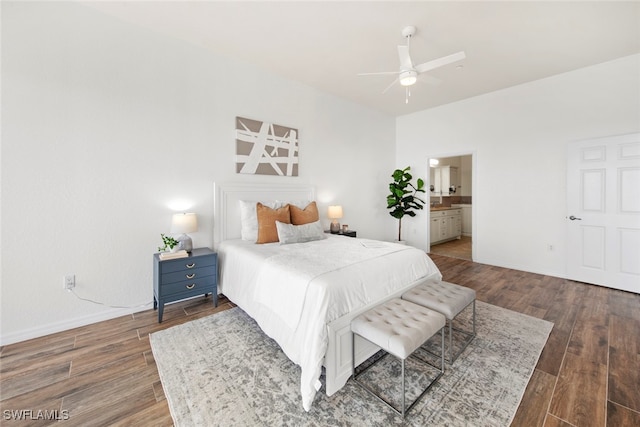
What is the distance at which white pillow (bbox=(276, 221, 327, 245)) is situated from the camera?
2.91 m

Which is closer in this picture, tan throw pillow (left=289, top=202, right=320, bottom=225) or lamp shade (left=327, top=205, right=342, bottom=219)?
tan throw pillow (left=289, top=202, right=320, bottom=225)

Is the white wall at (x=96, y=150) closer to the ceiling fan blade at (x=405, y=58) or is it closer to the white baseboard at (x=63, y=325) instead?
the white baseboard at (x=63, y=325)

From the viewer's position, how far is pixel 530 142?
13.1 feet

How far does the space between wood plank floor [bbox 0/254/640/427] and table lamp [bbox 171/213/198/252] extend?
741mm

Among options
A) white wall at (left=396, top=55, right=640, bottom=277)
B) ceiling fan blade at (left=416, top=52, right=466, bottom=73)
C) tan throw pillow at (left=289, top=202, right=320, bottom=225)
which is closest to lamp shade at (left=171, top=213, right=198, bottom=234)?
tan throw pillow at (left=289, top=202, right=320, bottom=225)

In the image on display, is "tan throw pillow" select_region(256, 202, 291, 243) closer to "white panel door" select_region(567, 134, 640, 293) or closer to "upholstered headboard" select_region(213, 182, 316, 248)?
"upholstered headboard" select_region(213, 182, 316, 248)

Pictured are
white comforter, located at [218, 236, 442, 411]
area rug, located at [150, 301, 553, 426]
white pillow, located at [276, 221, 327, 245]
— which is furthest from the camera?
white pillow, located at [276, 221, 327, 245]

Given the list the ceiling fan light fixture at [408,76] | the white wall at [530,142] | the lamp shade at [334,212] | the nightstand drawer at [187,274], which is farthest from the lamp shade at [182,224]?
the white wall at [530,142]

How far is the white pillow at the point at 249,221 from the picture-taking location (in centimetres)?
313

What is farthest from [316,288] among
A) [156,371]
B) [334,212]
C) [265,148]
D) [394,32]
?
[394,32]

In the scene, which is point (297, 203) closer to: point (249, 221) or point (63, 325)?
point (249, 221)

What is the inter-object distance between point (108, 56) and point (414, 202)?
16.9 feet

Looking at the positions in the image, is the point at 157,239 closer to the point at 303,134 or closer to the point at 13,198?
the point at 13,198

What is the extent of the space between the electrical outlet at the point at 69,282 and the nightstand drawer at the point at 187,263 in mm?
824
